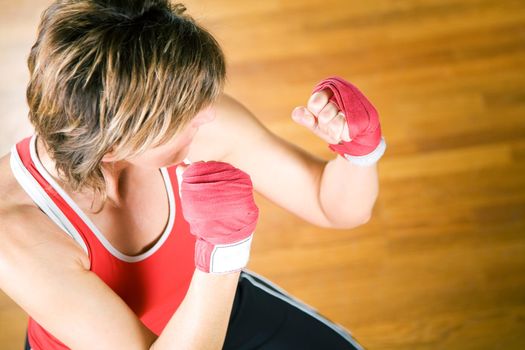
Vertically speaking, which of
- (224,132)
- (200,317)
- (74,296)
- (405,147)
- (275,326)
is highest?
(405,147)

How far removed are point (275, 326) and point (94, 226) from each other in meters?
0.41

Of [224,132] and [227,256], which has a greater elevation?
[224,132]

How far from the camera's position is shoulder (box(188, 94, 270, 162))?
1.23 m

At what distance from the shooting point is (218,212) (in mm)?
962

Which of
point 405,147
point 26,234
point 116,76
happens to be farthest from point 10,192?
point 405,147

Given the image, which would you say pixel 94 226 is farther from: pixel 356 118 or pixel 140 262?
pixel 356 118

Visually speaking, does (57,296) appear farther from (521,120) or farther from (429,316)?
(521,120)

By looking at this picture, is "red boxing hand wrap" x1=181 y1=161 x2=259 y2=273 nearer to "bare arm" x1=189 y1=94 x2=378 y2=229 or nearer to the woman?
the woman

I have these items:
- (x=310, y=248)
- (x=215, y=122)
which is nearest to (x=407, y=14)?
(x=310, y=248)

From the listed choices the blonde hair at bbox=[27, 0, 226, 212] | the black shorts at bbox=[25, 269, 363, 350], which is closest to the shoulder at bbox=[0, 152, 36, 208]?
the blonde hair at bbox=[27, 0, 226, 212]

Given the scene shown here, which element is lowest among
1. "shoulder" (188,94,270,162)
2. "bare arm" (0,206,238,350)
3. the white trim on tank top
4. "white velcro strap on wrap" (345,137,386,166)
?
"bare arm" (0,206,238,350)

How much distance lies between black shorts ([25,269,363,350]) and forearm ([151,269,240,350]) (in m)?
0.25

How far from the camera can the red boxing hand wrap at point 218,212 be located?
959 mm

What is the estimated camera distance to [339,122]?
3.43 ft
